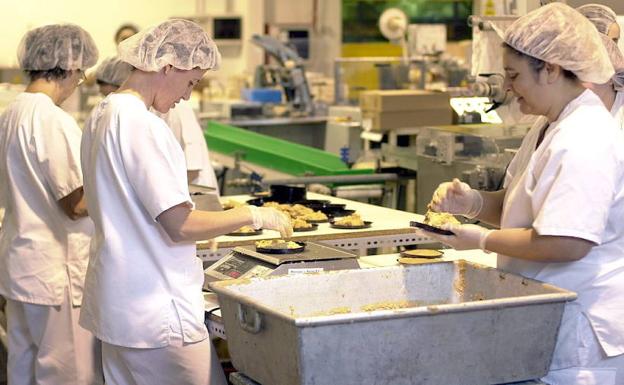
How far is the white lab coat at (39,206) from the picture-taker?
3.42m

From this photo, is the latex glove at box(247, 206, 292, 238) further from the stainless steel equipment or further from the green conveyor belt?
the green conveyor belt

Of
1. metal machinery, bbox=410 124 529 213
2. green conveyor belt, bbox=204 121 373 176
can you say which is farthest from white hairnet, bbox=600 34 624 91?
green conveyor belt, bbox=204 121 373 176

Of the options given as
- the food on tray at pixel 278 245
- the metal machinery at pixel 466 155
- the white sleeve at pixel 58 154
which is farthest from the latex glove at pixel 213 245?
the metal machinery at pixel 466 155

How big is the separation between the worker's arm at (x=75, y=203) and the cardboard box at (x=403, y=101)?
2.28 metres

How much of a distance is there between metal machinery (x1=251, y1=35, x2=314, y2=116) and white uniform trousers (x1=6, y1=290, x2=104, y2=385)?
416 cm

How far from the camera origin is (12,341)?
372cm

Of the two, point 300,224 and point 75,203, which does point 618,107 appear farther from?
point 75,203

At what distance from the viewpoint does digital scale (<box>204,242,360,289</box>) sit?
9.43ft

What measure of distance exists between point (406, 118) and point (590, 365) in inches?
127

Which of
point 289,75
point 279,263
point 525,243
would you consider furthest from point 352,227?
point 289,75

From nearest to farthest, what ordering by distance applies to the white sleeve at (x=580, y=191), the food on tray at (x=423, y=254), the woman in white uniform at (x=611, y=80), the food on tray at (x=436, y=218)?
Result: the white sleeve at (x=580, y=191), the woman in white uniform at (x=611, y=80), the food on tray at (x=436, y=218), the food on tray at (x=423, y=254)

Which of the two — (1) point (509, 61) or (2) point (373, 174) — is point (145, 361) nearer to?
(1) point (509, 61)

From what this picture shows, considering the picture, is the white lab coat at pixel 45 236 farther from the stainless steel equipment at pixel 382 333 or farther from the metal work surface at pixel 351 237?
the stainless steel equipment at pixel 382 333

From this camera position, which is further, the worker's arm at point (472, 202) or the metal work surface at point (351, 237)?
the metal work surface at point (351, 237)
